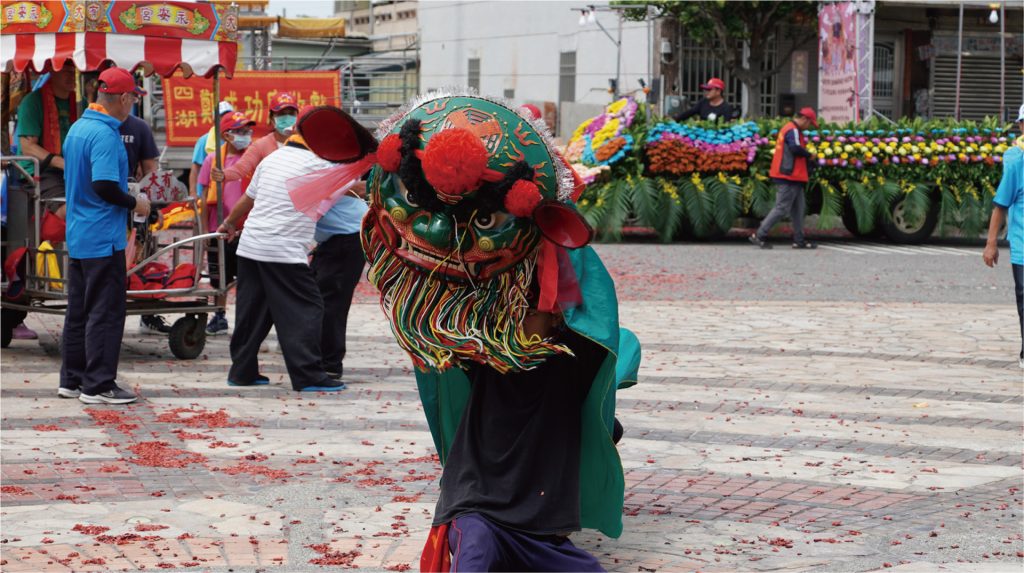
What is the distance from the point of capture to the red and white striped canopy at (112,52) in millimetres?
9141

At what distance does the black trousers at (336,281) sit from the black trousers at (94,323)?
128 cm

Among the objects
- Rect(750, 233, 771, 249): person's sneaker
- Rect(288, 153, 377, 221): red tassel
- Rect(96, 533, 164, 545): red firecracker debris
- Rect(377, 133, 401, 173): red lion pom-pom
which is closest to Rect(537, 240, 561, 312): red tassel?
Rect(377, 133, 401, 173): red lion pom-pom

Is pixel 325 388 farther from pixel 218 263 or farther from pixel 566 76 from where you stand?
pixel 566 76

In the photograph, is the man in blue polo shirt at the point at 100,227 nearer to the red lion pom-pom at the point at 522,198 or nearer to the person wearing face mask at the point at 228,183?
the person wearing face mask at the point at 228,183

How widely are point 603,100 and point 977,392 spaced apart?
18.7 meters

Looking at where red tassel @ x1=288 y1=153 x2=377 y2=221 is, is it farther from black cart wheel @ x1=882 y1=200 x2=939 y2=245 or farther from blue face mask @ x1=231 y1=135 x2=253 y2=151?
black cart wheel @ x1=882 y1=200 x2=939 y2=245

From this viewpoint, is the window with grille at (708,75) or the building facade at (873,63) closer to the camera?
the building facade at (873,63)

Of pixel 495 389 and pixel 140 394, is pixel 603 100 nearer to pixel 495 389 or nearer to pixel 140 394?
pixel 140 394

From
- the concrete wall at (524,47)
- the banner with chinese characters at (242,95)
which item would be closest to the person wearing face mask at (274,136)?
the banner with chinese characters at (242,95)

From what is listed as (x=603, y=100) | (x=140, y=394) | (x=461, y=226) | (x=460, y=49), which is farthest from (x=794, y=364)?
(x=460, y=49)

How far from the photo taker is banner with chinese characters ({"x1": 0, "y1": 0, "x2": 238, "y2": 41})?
30.1 feet

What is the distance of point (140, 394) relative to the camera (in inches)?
325

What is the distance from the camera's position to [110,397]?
7871mm

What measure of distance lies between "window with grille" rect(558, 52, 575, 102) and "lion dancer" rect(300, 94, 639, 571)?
936 inches
